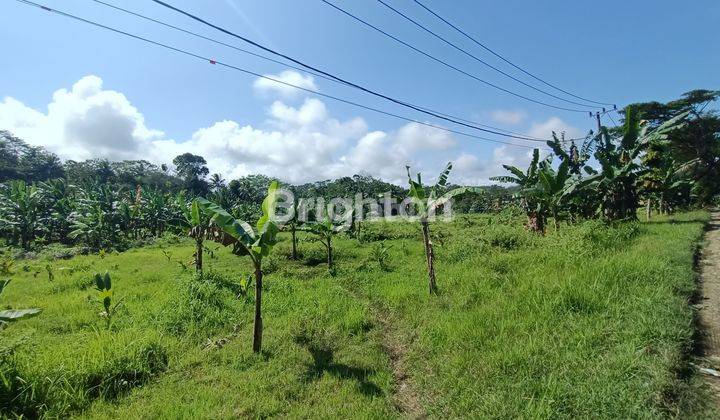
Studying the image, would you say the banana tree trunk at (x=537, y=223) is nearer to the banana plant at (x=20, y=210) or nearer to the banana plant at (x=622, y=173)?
the banana plant at (x=622, y=173)

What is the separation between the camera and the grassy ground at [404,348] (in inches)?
143

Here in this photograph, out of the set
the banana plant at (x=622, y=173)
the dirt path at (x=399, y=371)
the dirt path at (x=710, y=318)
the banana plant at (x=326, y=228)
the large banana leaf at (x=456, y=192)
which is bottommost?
the dirt path at (x=399, y=371)

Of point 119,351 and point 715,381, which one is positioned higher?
point 715,381

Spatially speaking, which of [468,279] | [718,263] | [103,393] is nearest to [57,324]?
[103,393]

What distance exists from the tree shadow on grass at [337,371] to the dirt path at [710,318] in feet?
10.9

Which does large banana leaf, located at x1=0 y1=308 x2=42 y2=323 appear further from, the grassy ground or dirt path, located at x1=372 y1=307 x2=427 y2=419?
dirt path, located at x1=372 y1=307 x2=427 y2=419

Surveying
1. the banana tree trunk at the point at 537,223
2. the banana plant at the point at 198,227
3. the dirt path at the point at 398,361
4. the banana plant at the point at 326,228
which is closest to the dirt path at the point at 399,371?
the dirt path at the point at 398,361

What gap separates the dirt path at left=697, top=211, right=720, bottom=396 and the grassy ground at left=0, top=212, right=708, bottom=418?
19 cm

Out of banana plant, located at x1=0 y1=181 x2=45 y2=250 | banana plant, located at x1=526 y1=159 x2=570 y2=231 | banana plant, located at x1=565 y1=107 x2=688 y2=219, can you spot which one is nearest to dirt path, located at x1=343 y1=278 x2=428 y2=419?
banana plant, located at x1=526 y1=159 x2=570 y2=231

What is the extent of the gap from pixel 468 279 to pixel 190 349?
557 centimetres

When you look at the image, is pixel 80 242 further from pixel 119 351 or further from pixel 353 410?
pixel 353 410

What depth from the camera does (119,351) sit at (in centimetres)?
518

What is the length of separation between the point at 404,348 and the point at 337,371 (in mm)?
1296

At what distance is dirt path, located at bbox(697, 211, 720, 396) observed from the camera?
348 cm
